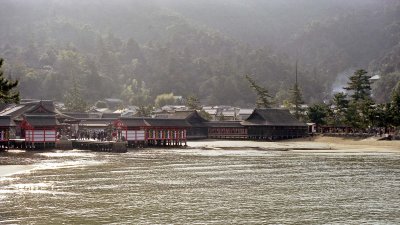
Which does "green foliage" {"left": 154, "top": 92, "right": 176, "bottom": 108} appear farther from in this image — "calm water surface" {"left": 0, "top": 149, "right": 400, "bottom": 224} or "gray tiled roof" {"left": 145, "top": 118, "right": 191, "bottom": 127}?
"calm water surface" {"left": 0, "top": 149, "right": 400, "bottom": 224}

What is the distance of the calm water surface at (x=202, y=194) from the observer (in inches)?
907

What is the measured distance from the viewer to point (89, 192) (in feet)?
96.2

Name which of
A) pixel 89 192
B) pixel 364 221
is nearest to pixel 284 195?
pixel 364 221

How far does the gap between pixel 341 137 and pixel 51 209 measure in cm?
6228

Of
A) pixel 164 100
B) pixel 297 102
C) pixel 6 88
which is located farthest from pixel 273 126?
pixel 164 100

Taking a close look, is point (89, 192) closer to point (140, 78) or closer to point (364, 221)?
point (364, 221)

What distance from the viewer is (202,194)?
94.9ft

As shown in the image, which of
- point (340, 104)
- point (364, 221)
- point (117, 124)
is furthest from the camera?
→ point (340, 104)

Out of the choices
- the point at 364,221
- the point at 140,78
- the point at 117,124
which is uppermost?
the point at 140,78

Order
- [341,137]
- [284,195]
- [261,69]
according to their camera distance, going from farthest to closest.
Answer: [261,69] → [341,137] → [284,195]

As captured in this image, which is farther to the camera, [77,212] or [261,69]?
[261,69]

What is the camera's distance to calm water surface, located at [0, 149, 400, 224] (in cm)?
2305

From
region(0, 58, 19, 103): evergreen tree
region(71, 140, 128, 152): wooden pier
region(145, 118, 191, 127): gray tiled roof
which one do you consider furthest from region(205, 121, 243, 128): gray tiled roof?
region(0, 58, 19, 103): evergreen tree

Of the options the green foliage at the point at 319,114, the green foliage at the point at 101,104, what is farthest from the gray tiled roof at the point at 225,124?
the green foliage at the point at 101,104
